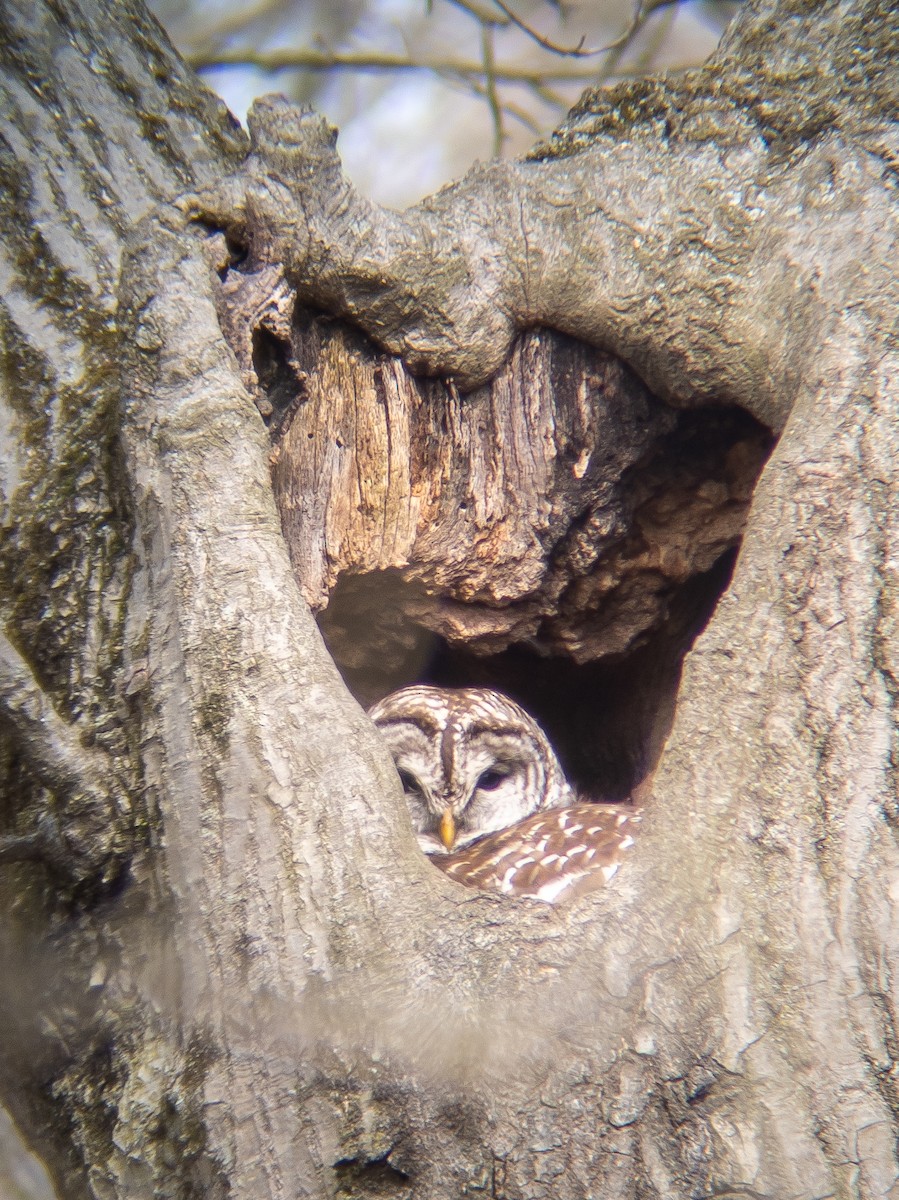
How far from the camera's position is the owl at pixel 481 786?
2654 millimetres

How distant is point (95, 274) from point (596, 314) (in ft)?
4.34

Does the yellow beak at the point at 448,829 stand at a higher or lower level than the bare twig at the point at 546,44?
lower

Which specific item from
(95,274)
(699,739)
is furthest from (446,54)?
(699,739)

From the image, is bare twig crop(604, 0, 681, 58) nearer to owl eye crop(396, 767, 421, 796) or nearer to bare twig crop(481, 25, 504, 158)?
bare twig crop(481, 25, 504, 158)

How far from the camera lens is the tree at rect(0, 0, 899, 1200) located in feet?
4.77

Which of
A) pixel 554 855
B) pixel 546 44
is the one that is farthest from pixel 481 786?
pixel 546 44

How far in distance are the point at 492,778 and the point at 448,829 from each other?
0.36 m

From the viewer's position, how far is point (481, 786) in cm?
343

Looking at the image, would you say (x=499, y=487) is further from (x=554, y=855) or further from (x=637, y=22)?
(x=637, y=22)

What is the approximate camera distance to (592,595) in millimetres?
3275

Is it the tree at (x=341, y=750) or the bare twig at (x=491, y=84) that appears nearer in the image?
the tree at (x=341, y=750)

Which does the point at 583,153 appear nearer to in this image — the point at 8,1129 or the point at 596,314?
the point at 596,314

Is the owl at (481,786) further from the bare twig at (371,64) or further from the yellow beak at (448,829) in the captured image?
the bare twig at (371,64)

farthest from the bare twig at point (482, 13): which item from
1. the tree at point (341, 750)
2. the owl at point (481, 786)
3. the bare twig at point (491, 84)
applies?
the owl at point (481, 786)
